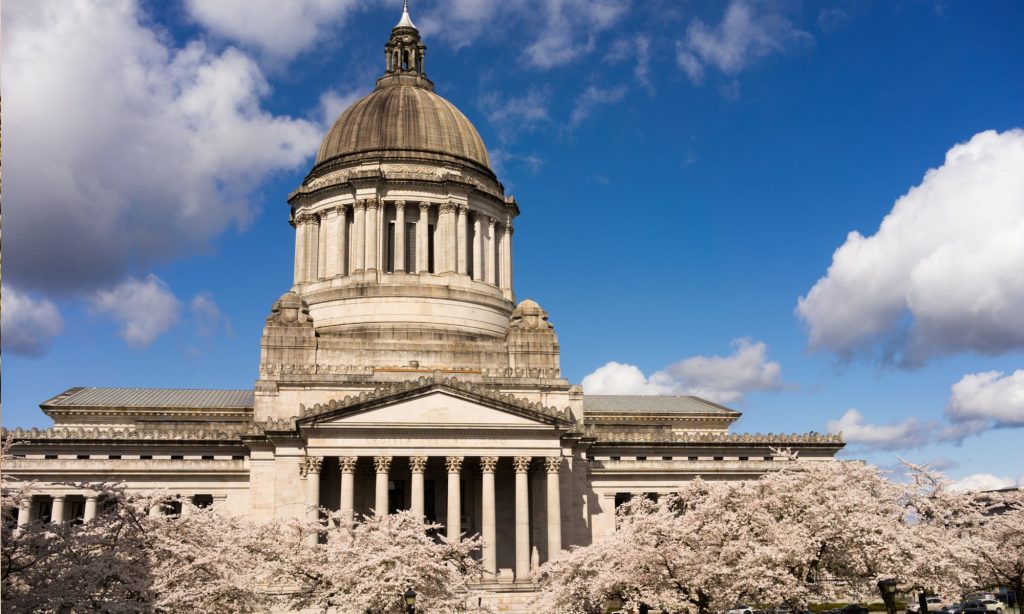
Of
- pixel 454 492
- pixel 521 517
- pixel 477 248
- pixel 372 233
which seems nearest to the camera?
pixel 454 492

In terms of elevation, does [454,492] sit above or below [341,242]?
below

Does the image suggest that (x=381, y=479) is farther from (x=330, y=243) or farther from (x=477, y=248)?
(x=477, y=248)

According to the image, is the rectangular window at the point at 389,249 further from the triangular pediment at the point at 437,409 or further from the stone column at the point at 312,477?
the stone column at the point at 312,477

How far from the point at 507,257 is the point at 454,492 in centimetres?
3008

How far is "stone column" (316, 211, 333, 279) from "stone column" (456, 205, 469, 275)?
11041mm

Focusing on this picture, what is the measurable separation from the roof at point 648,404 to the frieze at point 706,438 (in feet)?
31.7

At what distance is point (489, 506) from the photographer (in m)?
61.0

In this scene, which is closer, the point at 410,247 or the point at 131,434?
the point at 131,434

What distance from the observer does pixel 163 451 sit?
70125mm

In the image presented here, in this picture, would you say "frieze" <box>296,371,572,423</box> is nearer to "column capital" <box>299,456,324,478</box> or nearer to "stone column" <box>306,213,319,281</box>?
"column capital" <box>299,456,324,478</box>

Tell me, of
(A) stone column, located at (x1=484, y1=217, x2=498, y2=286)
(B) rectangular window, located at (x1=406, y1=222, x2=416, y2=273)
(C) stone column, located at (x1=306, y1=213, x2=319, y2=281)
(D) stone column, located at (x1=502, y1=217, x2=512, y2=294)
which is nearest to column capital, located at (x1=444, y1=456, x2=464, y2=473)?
(B) rectangular window, located at (x1=406, y1=222, x2=416, y2=273)

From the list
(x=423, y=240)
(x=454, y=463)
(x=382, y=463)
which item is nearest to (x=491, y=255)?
(x=423, y=240)

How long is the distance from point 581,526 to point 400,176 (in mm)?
32316

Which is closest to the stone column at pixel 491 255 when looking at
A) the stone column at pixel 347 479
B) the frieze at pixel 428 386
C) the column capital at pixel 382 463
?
the frieze at pixel 428 386
